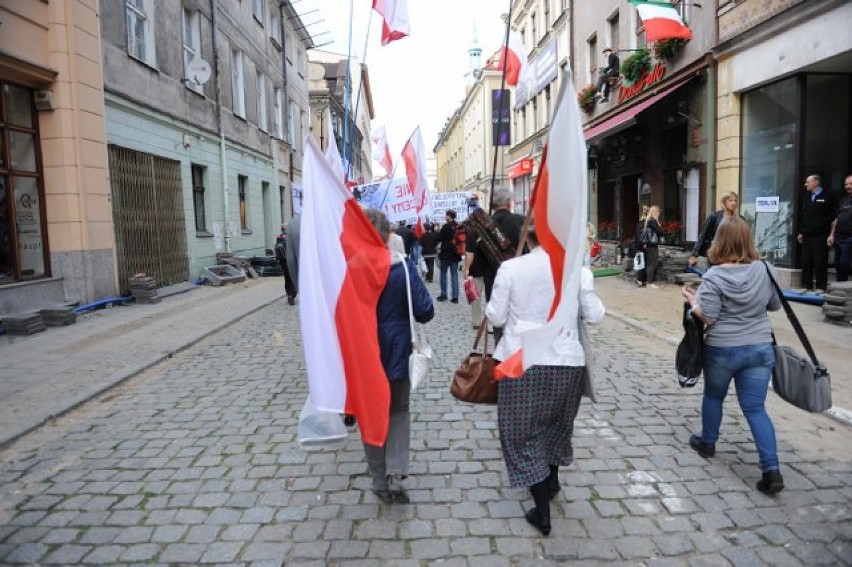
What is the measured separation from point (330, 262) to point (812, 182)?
8989 mm

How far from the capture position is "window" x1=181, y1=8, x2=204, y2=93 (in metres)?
16.3

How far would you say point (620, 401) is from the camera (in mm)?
5508

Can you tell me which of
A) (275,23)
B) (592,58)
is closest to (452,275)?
(592,58)

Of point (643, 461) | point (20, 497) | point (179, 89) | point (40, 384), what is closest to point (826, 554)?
point (643, 461)

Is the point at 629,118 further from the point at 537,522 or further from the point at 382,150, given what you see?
the point at 537,522

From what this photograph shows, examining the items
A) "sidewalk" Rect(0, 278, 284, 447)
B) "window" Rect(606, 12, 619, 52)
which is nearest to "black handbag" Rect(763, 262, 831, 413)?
"sidewalk" Rect(0, 278, 284, 447)

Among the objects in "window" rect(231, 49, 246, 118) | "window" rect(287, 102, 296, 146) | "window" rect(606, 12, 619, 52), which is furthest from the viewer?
"window" rect(287, 102, 296, 146)

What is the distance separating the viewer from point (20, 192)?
33.4ft

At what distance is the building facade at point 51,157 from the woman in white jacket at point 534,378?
9.18m

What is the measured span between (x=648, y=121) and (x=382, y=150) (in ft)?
24.7

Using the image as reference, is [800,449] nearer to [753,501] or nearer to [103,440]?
[753,501]

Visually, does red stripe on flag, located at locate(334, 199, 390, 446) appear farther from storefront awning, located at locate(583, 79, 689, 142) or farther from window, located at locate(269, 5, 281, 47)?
window, located at locate(269, 5, 281, 47)

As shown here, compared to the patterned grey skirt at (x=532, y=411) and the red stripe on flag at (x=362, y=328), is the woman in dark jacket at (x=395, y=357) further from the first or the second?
the patterned grey skirt at (x=532, y=411)

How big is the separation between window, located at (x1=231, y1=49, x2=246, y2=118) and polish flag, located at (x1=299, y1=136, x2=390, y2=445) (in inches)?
729
